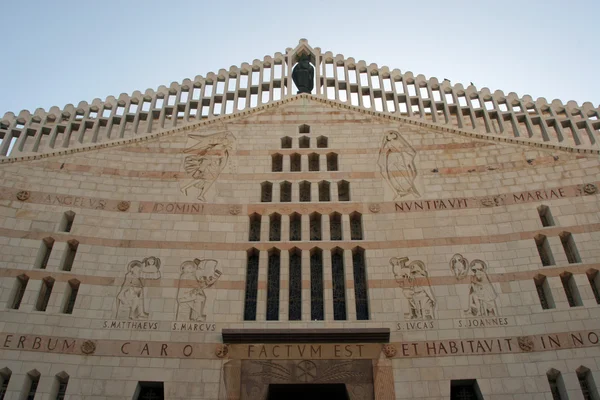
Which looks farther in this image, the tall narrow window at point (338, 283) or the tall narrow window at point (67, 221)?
the tall narrow window at point (67, 221)

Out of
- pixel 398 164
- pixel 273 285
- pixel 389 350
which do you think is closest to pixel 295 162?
pixel 398 164

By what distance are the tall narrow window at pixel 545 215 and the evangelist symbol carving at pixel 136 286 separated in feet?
31.7

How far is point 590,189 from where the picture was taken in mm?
14711

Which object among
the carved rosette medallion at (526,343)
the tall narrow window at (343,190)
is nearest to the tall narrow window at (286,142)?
the tall narrow window at (343,190)

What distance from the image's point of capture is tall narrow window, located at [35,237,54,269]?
14.0 m

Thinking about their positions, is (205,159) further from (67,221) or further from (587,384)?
(587,384)

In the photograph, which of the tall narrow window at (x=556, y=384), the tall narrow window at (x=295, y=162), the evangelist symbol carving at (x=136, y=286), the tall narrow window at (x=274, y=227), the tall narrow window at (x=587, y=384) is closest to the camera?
the tall narrow window at (x=587, y=384)

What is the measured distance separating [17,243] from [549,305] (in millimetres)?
12727

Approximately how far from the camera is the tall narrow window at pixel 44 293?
13398mm

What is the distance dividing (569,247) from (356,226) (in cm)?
522

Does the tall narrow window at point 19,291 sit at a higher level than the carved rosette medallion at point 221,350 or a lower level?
higher

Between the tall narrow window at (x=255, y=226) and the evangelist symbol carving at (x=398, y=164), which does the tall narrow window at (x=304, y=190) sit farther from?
the evangelist symbol carving at (x=398, y=164)

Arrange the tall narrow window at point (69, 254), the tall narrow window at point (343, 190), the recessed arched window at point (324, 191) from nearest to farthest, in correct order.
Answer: the tall narrow window at point (69, 254) → the tall narrow window at point (343, 190) → the recessed arched window at point (324, 191)

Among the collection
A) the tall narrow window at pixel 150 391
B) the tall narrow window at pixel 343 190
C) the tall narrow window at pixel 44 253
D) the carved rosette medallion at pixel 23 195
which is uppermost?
the tall narrow window at pixel 343 190
